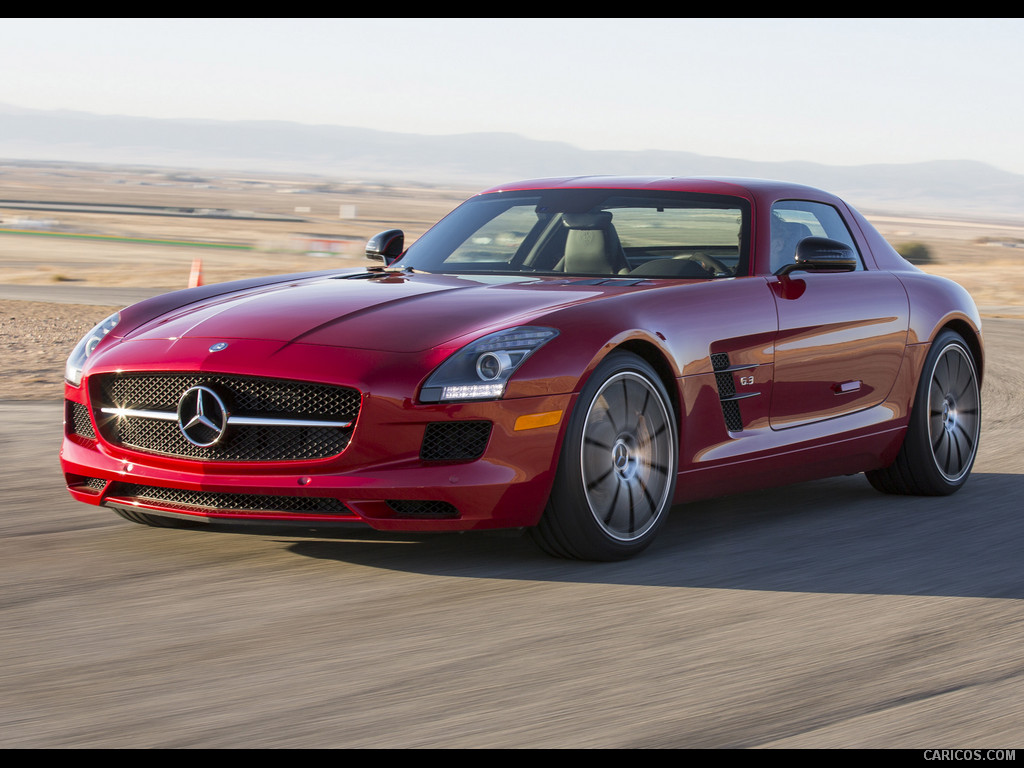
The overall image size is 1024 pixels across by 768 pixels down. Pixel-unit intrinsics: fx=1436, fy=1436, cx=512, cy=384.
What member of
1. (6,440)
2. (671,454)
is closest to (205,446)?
(671,454)

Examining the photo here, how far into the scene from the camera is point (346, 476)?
196 inches

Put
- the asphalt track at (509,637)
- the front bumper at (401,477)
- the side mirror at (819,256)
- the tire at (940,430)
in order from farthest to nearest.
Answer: the tire at (940,430) < the side mirror at (819,256) < the front bumper at (401,477) < the asphalt track at (509,637)

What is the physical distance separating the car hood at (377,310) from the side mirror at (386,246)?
1.13 metres

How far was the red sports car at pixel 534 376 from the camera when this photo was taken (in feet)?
16.5

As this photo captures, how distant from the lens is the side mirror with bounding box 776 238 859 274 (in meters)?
6.38

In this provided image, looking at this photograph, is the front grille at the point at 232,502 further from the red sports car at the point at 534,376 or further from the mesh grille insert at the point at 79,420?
the mesh grille insert at the point at 79,420

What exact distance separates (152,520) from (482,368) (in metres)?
1.61

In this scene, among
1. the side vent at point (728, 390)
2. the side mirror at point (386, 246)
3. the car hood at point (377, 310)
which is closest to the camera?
the car hood at point (377, 310)

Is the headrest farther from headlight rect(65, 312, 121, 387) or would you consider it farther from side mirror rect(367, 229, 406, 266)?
headlight rect(65, 312, 121, 387)

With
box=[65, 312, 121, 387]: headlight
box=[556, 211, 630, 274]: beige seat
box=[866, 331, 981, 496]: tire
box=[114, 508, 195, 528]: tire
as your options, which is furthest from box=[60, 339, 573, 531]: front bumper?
box=[866, 331, 981, 496]: tire

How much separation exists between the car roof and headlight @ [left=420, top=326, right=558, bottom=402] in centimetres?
193

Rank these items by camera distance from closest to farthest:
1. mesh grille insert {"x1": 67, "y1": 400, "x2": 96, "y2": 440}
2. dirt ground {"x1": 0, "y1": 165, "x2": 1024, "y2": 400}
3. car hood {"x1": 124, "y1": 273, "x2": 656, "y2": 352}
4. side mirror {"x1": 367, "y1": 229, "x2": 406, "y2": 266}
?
car hood {"x1": 124, "y1": 273, "x2": 656, "y2": 352}, mesh grille insert {"x1": 67, "y1": 400, "x2": 96, "y2": 440}, side mirror {"x1": 367, "y1": 229, "x2": 406, "y2": 266}, dirt ground {"x1": 0, "y1": 165, "x2": 1024, "y2": 400}

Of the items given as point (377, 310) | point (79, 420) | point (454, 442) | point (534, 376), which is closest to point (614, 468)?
point (534, 376)

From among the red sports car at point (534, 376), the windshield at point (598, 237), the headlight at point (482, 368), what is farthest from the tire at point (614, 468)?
the windshield at point (598, 237)
